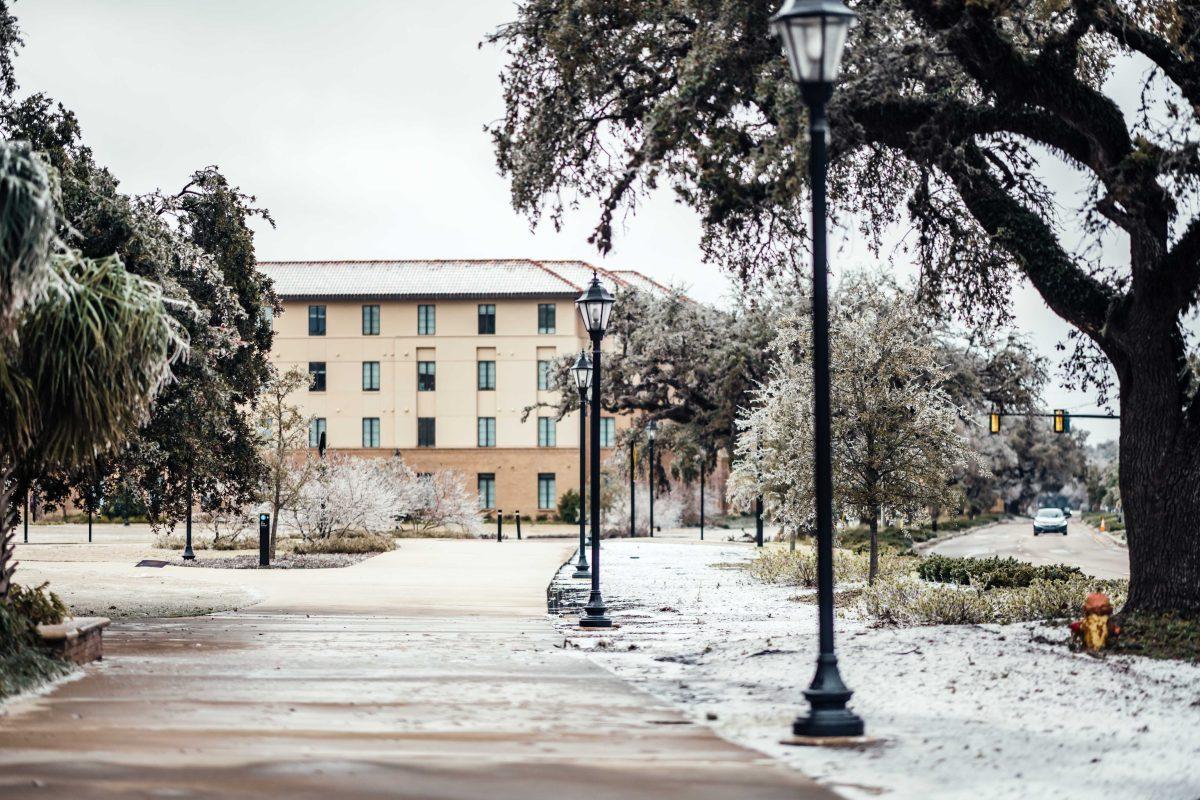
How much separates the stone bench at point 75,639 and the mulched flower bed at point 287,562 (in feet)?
56.9

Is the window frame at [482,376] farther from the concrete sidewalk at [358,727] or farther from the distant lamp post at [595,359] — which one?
the concrete sidewalk at [358,727]

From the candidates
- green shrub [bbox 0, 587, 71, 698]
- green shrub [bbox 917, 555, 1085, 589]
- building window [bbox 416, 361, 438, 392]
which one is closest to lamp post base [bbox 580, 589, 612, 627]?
green shrub [bbox 917, 555, 1085, 589]

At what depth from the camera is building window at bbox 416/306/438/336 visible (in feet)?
253

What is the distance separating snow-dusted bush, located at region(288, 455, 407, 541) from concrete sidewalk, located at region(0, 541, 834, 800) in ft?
70.0

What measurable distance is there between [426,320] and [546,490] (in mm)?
11423

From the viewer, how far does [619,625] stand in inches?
655

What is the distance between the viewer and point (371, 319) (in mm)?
77500

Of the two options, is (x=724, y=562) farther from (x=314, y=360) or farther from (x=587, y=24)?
(x=314, y=360)

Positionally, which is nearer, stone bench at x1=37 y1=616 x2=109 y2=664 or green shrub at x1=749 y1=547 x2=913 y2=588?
stone bench at x1=37 y1=616 x2=109 y2=664

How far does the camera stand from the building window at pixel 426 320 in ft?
253

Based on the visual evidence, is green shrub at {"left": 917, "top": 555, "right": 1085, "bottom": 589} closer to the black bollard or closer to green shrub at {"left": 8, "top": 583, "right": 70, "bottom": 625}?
green shrub at {"left": 8, "top": 583, "right": 70, "bottom": 625}

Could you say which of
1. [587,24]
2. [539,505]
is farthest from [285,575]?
[539,505]

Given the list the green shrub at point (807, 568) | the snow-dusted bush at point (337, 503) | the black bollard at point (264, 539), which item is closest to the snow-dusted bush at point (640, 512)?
the snow-dusted bush at point (337, 503)

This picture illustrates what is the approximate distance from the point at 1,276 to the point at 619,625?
9.40 meters
